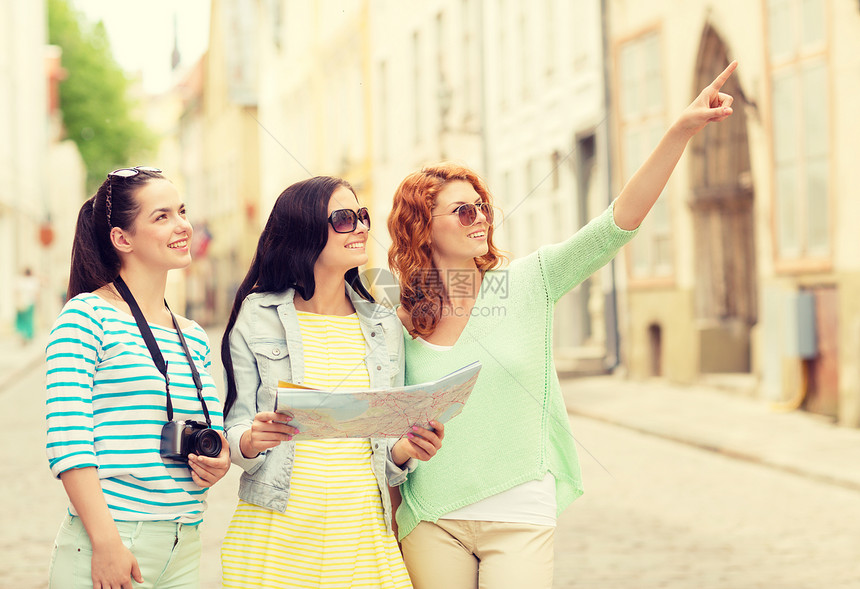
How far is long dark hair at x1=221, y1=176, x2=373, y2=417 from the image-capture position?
3.04m

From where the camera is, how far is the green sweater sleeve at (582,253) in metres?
3.06

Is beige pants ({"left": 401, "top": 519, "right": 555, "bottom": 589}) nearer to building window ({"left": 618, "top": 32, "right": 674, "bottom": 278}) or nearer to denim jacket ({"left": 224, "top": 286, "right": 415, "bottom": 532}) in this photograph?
denim jacket ({"left": 224, "top": 286, "right": 415, "bottom": 532})

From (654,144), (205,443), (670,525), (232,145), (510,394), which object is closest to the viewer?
(205,443)

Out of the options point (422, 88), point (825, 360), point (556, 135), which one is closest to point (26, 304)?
point (422, 88)

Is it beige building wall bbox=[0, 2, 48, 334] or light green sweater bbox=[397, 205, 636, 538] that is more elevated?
beige building wall bbox=[0, 2, 48, 334]

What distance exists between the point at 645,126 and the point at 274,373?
14.6 m

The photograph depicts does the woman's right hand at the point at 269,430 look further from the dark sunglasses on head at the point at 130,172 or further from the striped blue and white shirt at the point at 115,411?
the dark sunglasses on head at the point at 130,172

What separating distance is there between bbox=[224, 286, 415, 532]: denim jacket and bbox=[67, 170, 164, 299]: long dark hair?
1.18 feet

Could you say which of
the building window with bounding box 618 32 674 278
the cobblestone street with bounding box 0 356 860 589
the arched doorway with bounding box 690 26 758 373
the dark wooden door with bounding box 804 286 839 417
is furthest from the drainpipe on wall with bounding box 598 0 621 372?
the cobblestone street with bounding box 0 356 860 589

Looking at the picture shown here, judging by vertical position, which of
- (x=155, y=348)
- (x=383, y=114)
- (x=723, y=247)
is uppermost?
(x=383, y=114)

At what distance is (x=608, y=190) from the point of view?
17.9 m

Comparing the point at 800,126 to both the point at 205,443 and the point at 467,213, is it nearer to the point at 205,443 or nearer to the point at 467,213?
the point at 467,213

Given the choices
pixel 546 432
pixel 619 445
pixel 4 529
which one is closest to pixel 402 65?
pixel 619 445

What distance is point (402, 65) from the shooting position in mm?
27719
